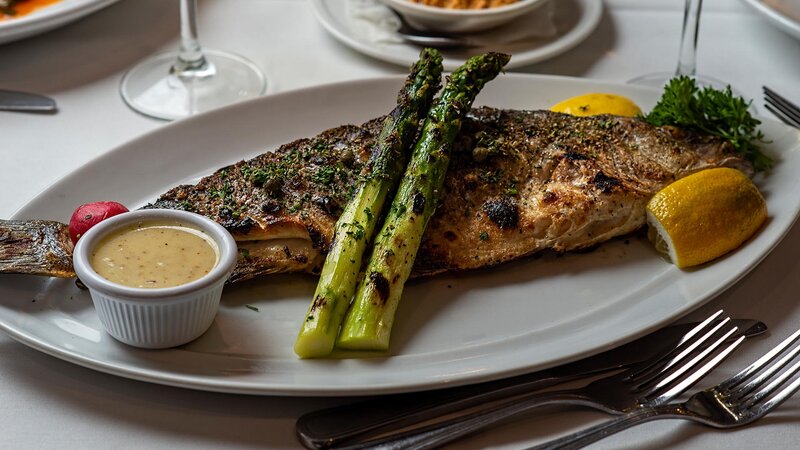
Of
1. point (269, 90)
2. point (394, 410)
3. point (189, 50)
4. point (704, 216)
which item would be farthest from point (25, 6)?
point (704, 216)

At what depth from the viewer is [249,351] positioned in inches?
117

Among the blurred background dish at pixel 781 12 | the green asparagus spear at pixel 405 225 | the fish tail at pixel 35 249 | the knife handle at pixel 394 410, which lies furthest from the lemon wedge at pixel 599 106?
the fish tail at pixel 35 249

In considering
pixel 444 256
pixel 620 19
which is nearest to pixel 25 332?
pixel 444 256

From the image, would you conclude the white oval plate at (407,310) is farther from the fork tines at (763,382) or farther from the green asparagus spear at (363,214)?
the fork tines at (763,382)

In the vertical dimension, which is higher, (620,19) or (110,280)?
(110,280)

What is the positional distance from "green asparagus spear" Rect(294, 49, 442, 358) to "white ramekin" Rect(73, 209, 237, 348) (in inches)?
12.9

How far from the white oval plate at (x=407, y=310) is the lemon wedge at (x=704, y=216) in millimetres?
59

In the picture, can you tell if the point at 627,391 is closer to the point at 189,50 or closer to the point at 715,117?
the point at 715,117

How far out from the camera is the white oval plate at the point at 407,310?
2797mm

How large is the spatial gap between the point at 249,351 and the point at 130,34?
3.05 metres

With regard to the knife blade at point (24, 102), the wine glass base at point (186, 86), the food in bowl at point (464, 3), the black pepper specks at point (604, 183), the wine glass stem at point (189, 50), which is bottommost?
the wine glass base at point (186, 86)

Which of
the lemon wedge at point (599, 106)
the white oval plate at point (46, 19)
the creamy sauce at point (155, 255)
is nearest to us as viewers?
the creamy sauce at point (155, 255)

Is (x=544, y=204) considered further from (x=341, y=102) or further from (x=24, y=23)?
(x=24, y=23)

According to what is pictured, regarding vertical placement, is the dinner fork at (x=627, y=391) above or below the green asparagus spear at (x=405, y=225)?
below
